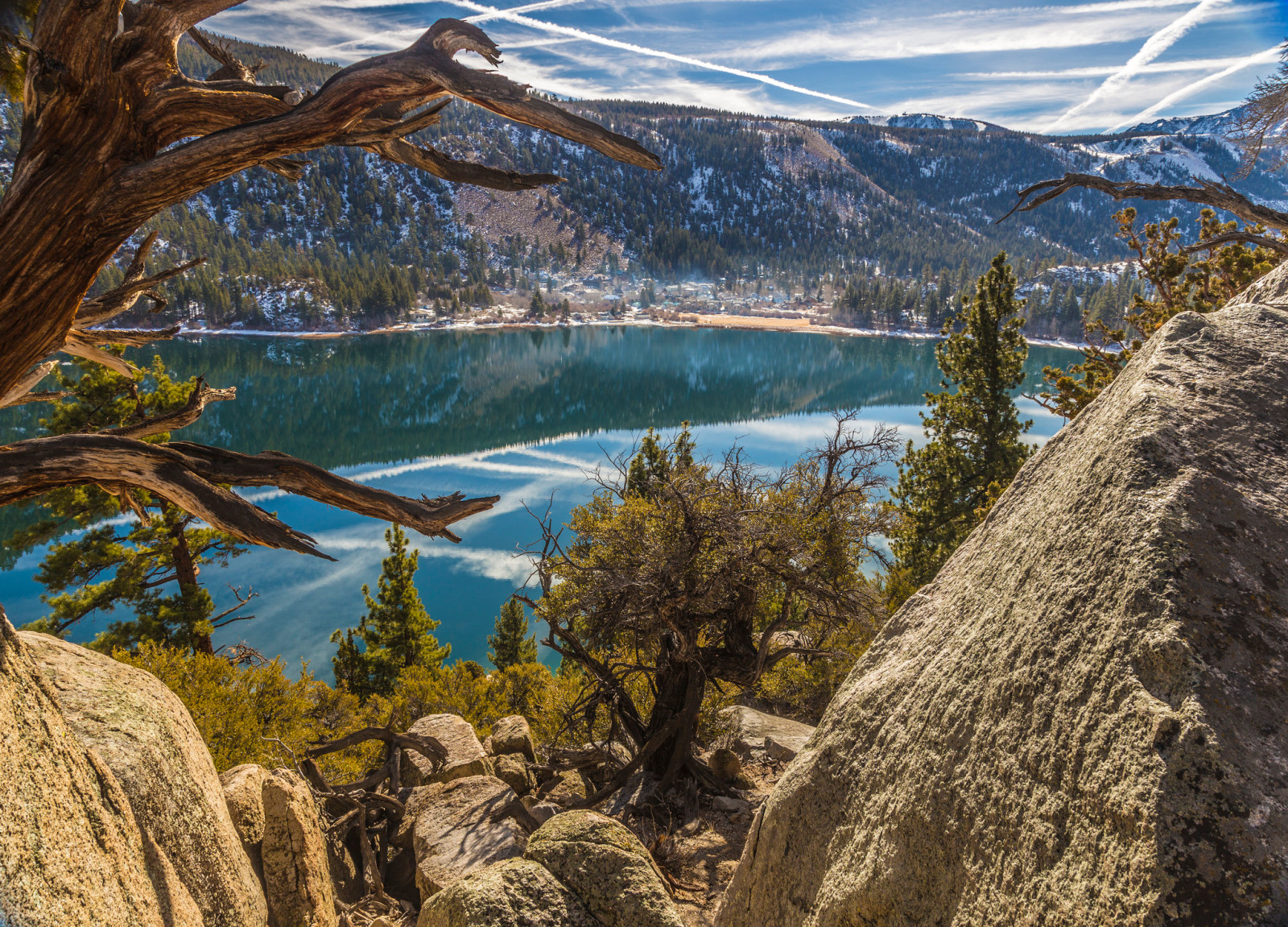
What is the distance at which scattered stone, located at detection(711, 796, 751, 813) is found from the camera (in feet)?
35.2

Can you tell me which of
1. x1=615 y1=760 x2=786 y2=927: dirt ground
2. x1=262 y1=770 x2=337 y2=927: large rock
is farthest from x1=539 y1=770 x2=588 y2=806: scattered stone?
x1=262 y1=770 x2=337 y2=927: large rock

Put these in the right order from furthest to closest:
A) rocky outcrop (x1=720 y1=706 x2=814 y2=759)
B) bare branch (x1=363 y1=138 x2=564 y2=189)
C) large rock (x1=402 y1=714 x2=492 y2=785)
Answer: rocky outcrop (x1=720 y1=706 x2=814 y2=759)
large rock (x1=402 y1=714 x2=492 y2=785)
bare branch (x1=363 y1=138 x2=564 y2=189)

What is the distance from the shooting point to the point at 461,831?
830 cm

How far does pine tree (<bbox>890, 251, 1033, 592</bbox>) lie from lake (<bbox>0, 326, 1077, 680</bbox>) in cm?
774

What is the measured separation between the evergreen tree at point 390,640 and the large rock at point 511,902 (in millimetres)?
23158

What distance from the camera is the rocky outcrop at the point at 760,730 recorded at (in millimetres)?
13930

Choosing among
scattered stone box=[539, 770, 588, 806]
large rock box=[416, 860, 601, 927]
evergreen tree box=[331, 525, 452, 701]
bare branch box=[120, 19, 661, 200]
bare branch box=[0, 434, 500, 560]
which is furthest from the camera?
evergreen tree box=[331, 525, 452, 701]

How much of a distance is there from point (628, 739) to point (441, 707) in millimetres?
8910

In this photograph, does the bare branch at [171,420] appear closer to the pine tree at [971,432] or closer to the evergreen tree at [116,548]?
the evergreen tree at [116,548]

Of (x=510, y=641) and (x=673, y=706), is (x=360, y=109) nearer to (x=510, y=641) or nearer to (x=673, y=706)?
(x=673, y=706)

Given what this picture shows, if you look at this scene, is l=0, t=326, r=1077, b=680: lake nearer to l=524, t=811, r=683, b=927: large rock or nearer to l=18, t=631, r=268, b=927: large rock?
l=18, t=631, r=268, b=927: large rock

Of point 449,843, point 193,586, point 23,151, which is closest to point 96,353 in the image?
point 23,151

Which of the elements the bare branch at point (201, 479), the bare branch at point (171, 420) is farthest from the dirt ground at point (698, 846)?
the bare branch at point (171, 420)

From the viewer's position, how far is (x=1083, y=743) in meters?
2.51
